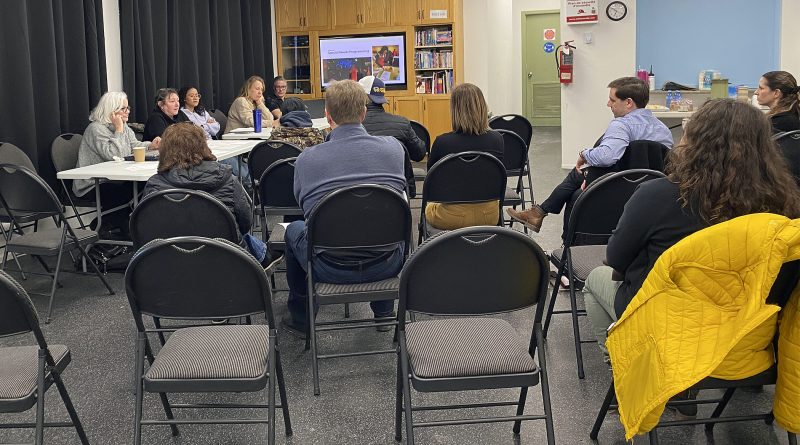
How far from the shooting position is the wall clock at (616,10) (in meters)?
8.05

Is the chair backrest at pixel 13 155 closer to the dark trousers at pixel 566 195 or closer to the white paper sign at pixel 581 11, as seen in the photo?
the dark trousers at pixel 566 195

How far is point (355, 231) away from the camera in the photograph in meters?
2.95

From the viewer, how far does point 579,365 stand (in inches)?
121

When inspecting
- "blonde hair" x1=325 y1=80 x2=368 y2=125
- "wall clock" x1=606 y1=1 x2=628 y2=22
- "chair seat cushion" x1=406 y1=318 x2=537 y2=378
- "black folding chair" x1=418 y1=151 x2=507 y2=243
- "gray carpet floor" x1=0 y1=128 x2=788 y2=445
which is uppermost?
"wall clock" x1=606 y1=1 x2=628 y2=22

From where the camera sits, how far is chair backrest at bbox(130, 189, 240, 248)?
316 centimetres

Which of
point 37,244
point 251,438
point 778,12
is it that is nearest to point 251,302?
point 251,438

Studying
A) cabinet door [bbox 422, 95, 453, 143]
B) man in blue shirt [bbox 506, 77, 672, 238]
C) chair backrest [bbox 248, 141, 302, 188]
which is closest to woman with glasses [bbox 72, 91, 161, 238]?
chair backrest [bbox 248, 141, 302, 188]

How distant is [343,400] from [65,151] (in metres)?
3.43

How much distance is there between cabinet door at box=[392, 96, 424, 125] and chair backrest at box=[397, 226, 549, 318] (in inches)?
293

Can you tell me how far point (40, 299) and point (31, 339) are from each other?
0.63m

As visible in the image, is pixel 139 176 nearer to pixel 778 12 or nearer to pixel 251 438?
pixel 251 438

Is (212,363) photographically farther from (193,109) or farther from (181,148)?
(193,109)

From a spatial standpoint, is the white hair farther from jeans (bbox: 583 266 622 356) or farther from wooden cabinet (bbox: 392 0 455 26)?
wooden cabinet (bbox: 392 0 455 26)

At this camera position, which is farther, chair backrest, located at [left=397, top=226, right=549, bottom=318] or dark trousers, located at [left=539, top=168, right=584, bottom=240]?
dark trousers, located at [left=539, top=168, right=584, bottom=240]
